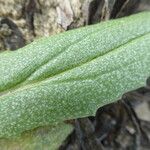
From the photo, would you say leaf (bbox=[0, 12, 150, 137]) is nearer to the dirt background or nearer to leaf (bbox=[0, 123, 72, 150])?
leaf (bbox=[0, 123, 72, 150])

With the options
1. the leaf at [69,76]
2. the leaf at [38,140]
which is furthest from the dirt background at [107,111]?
the leaf at [69,76]

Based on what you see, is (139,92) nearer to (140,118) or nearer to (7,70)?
(140,118)

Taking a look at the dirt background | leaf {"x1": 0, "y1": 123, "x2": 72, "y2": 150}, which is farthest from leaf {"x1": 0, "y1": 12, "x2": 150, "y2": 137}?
the dirt background

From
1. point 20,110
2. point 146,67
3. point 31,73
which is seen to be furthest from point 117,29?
point 20,110

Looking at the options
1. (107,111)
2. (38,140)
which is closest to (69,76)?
(38,140)

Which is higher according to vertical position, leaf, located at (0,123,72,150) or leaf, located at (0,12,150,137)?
leaf, located at (0,12,150,137)

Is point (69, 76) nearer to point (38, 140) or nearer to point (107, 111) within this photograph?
point (38, 140)

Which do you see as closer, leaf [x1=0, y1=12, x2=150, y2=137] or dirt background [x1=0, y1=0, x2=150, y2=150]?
leaf [x1=0, y1=12, x2=150, y2=137]
